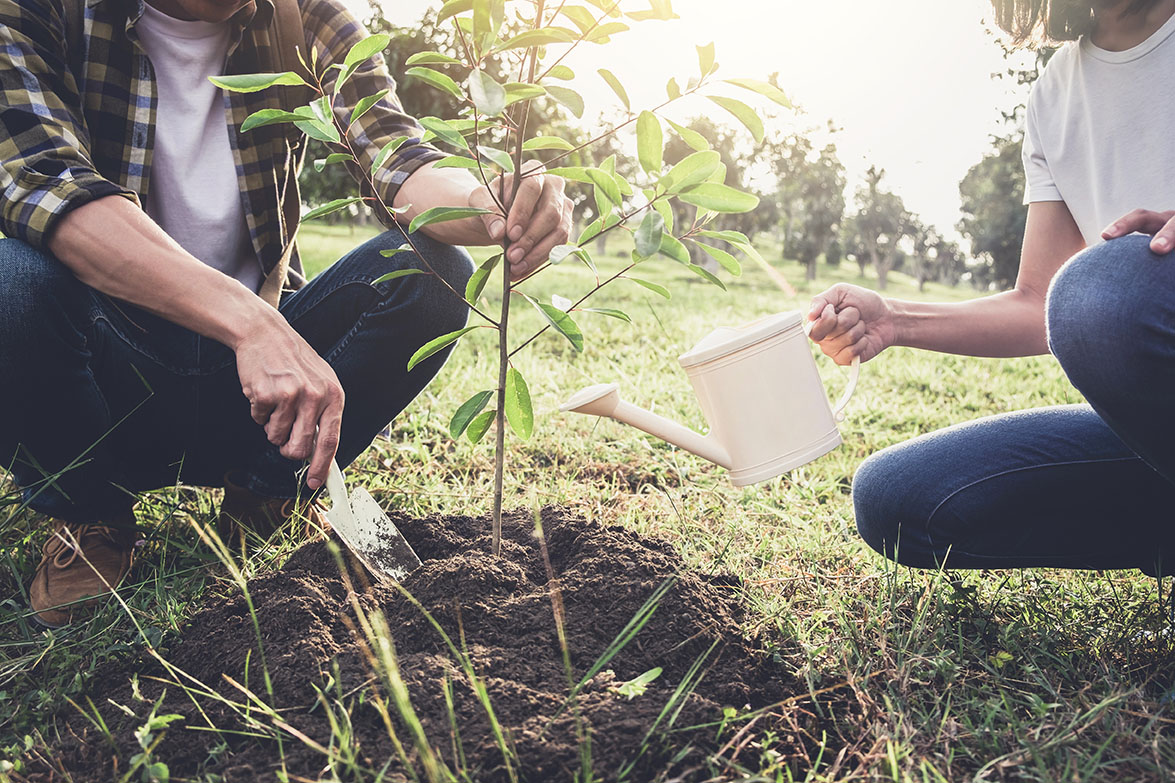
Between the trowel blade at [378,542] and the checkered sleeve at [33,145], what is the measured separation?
2.45 feet

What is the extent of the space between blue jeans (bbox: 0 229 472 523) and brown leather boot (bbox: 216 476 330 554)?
0.04 m

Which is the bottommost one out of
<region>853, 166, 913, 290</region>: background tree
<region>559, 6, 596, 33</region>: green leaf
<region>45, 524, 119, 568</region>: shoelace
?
<region>853, 166, 913, 290</region>: background tree

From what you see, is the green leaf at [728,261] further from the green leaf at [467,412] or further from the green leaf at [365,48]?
the green leaf at [365,48]

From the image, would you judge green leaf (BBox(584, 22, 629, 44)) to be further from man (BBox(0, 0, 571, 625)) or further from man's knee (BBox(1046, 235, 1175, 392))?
man's knee (BBox(1046, 235, 1175, 392))

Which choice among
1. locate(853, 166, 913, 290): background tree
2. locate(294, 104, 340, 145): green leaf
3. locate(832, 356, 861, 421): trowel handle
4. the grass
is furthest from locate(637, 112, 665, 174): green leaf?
locate(853, 166, 913, 290): background tree

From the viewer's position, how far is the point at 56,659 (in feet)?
4.80

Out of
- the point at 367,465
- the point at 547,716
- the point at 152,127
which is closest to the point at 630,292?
the point at 367,465

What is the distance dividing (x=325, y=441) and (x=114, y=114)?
101 centimetres

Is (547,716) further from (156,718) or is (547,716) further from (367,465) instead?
(367,465)

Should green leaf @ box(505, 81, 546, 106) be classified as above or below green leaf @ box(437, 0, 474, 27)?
below

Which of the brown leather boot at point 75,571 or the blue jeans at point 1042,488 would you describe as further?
the brown leather boot at point 75,571

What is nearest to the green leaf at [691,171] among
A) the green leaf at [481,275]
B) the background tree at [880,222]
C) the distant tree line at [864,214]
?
the green leaf at [481,275]

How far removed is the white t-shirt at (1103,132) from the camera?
1615 millimetres

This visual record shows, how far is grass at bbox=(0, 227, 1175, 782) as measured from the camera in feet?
3.87
